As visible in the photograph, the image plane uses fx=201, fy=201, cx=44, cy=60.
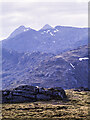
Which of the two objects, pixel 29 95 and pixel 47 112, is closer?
pixel 47 112

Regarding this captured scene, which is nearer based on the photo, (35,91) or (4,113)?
(4,113)

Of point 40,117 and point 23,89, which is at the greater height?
point 23,89

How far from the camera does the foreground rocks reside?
178 feet

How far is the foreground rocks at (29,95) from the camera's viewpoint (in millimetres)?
54344

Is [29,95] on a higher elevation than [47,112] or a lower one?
higher

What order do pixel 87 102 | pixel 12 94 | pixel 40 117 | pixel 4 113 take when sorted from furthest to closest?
pixel 12 94 < pixel 87 102 < pixel 4 113 < pixel 40 117

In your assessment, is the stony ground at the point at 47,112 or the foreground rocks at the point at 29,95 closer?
the stony ground at the point at 47,112

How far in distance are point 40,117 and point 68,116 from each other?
5409mm

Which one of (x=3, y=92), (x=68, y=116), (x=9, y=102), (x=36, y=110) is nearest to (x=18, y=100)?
(x=9, y=102)

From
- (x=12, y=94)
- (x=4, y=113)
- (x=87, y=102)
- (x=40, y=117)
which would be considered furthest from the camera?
(x=12, y=94)

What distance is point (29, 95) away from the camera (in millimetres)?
55719

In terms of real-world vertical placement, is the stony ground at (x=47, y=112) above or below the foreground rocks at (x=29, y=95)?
below

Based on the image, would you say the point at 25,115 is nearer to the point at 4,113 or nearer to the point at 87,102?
the point at 4,113

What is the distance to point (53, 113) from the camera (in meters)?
40.8
